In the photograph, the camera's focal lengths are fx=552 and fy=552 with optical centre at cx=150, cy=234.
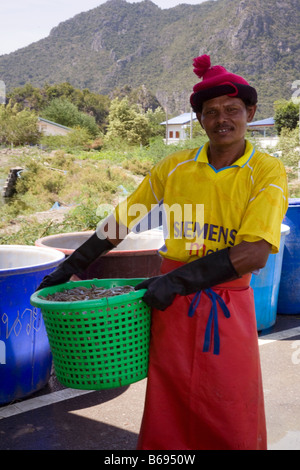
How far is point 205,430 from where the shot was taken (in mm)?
2291

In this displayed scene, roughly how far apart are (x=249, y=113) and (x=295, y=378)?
2645 mm

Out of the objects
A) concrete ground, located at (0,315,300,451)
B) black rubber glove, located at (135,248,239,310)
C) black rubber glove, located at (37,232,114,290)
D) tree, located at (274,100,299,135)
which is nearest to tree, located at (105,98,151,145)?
tree, located at (274,100,299,135)

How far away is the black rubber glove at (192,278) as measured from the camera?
212 cm

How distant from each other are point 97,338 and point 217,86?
44.1 inches

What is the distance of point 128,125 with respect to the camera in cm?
5356

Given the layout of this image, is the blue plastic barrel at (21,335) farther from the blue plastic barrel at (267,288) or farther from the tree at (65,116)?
the tree at (65,116)

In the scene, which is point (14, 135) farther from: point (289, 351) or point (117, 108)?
point (289, 351)

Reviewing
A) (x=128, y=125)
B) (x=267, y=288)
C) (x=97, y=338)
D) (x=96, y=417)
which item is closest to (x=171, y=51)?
(x=128, y=125)

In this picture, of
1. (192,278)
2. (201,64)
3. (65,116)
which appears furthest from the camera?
(65,116)

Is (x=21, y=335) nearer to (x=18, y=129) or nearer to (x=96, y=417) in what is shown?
(x=96, y=417)

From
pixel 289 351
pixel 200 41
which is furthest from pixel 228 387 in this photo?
pixel 200 41

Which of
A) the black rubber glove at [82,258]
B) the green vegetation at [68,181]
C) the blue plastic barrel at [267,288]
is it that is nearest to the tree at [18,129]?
the green vegetation at [68,181]

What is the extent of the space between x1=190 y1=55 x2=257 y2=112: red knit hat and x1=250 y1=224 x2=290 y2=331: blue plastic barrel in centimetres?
303

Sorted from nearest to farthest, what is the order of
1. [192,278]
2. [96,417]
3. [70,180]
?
[192,278], [96,417], [70,180]
